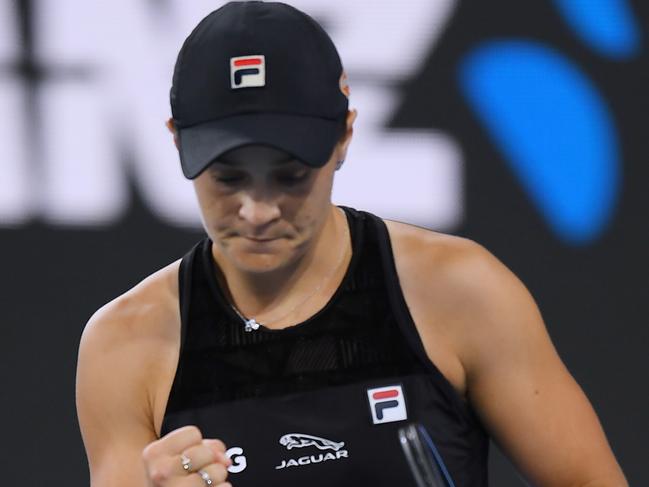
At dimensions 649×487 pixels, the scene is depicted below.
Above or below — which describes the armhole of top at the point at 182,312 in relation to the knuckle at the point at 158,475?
above

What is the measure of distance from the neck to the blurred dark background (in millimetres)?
721

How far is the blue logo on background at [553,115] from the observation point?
2.00 m

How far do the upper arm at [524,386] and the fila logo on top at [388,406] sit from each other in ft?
0.23

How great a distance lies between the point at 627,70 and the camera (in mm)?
2004

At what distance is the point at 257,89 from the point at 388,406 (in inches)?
13.2

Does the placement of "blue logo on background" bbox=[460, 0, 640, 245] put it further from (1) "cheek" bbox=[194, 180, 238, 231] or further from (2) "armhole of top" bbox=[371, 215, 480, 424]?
(1) "cheek" bbox=[194, 180, 238, 231]

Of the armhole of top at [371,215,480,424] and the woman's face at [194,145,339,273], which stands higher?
the woman's face at [194,145,339,273]

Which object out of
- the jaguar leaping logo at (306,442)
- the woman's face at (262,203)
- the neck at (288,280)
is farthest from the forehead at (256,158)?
the jaguar leaping logo at (306,442)

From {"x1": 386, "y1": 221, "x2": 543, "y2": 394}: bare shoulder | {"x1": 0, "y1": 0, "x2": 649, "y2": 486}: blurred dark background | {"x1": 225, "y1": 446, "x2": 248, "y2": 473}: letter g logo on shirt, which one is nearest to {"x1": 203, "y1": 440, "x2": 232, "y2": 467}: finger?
{"x1": 225, "y1": 446, "x2": 248, "y2": 473}: letter g logo on shirt

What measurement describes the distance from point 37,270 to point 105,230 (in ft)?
0.42

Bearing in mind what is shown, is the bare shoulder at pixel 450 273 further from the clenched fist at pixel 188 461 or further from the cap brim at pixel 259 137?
the clenched fist at pixel 188 461

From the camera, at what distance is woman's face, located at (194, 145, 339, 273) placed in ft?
3.64

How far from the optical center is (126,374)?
50.5 inches

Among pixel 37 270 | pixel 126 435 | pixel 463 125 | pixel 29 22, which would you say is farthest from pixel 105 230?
pixel 126 435
